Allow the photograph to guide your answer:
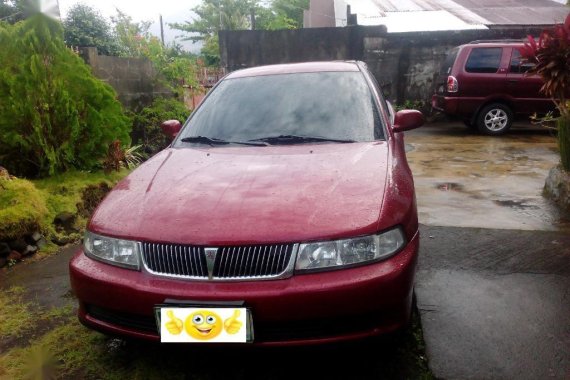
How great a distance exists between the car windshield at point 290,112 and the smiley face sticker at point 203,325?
138 centimetres

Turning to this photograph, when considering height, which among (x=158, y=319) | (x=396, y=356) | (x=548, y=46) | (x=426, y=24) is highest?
(x=426, y=24)

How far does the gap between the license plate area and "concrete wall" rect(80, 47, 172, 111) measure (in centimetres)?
549

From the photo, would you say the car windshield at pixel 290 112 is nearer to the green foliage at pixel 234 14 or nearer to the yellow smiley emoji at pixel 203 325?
the yellow smiley emoji at pixel 203 325

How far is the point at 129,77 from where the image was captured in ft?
23.8

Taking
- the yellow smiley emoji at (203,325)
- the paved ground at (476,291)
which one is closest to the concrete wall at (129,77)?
the paved ground at (476,291)

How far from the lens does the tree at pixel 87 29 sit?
1560 centimetres

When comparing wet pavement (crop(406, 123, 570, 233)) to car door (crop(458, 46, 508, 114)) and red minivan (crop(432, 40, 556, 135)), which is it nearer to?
red minivan (crop(432, 40, 556, 135))

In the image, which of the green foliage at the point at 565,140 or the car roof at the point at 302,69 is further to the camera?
the green foliage at the point at 565,140

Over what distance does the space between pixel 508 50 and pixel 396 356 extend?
8340 millimetres

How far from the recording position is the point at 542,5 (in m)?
14.8

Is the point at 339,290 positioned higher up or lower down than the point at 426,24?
lower down

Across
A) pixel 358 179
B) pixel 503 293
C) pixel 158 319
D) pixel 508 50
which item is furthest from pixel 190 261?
pixel 508 50

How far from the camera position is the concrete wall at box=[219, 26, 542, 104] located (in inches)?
437

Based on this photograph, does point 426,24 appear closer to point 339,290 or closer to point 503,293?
point 503,293
